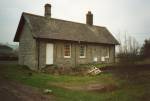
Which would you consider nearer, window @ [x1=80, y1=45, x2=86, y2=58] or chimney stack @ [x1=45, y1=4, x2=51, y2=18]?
chimney stack @ [x1=45, y1=4, x2=51, y2=18]

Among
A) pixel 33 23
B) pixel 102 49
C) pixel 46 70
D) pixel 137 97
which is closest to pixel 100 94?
pixel 137 97

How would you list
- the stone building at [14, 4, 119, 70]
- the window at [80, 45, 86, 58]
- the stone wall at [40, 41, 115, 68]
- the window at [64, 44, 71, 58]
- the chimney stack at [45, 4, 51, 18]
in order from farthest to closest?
the window at [80, 45, 86, 58]
the chimney stack at [45, 4, 51, 18]
the window at [64, 44, 71, 58]
the stone wall at [40, 41, 115, 68]
the stone building at [14, 4, 119, 70]

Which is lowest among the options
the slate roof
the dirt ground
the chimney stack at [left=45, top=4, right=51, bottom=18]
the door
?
the dirt ground

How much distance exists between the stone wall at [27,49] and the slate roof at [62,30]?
90 centimetres

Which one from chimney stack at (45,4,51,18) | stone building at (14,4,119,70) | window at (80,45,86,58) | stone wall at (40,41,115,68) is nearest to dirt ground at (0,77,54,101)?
stone building at (14,4,119,70)

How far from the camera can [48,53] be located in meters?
24.8

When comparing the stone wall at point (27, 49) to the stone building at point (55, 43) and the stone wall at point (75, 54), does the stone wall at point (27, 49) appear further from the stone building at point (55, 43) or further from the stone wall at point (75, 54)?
the stone wall at point (75, 54)

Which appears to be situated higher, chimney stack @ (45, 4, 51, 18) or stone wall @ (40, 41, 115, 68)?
chimney stack @ (45, 4, 51, 18)

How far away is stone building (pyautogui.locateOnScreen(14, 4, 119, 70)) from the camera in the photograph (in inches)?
957

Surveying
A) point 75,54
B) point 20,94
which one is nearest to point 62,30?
point 75,54

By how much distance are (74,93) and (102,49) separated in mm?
18927

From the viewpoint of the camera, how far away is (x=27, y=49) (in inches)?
999

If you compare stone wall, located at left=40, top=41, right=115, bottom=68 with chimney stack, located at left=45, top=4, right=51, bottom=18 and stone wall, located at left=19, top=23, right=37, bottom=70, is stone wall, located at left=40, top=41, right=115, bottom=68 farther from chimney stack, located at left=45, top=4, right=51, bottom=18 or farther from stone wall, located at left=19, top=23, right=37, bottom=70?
chimney stack, located at left=45, top=4, right=51, bottom=18

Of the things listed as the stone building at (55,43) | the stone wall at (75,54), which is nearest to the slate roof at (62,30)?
the stone building at (55,43)
